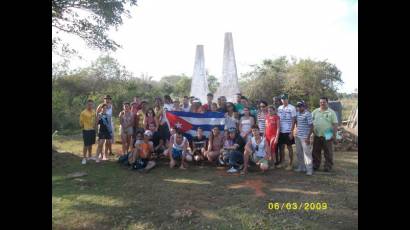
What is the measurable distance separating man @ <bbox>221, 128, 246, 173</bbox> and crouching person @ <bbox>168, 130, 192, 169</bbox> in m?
0.91

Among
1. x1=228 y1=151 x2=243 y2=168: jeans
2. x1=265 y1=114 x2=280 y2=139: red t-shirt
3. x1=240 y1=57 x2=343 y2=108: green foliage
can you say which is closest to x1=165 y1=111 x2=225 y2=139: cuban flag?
x1=228 y1=151 x2=243 y2=168: jeans

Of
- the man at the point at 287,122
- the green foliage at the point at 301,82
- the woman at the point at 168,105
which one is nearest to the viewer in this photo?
the man at the point at 287,122

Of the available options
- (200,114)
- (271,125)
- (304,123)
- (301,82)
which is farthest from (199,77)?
(304,123)

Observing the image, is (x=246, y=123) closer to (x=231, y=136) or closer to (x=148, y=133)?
(x=231, y=136)

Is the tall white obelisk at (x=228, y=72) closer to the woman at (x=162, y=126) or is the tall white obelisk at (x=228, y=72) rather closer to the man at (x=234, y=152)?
the woman at (x=162, y=126)

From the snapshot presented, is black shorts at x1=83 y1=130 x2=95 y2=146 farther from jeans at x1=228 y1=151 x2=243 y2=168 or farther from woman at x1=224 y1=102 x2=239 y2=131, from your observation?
jeans at x1=228 y1=151 x2=243 y2=168

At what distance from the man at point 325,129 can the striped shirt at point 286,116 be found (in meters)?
0.47

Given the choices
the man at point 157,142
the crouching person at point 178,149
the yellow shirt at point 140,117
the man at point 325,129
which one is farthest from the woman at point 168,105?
the man at point 325,129

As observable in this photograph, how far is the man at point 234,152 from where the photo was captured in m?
8.23
